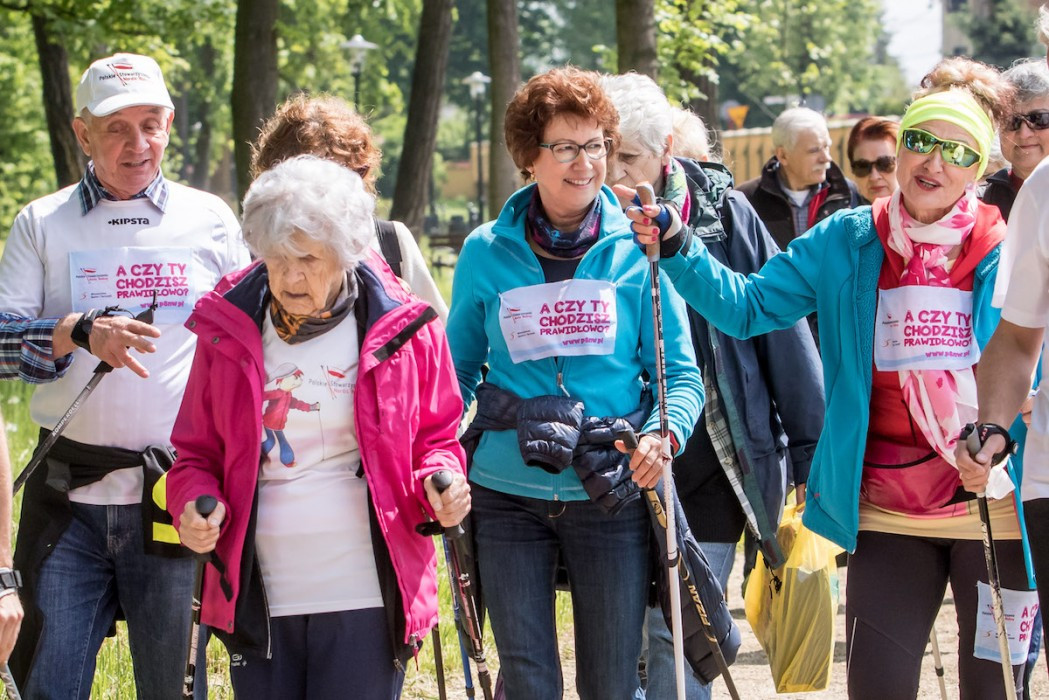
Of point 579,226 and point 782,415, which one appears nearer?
point 579,226

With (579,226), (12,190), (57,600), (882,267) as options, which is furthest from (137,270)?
(12,190)

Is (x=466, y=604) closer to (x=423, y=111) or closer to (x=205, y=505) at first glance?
(x=205, y=505)

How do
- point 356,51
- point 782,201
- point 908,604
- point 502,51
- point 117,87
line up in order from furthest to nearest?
point 356,51, point 502,51, point 782,201, point 117,87, point 908,604

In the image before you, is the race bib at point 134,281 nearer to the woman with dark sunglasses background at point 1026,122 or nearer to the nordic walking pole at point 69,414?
the nordic walking pole at point 69,414

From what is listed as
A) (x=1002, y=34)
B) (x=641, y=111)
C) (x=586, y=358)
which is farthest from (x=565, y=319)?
(x=1002, y=34)

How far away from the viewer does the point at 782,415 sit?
15.6 ft

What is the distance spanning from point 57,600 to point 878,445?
93.2 inches

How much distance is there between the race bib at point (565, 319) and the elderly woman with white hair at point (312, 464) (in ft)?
1.82

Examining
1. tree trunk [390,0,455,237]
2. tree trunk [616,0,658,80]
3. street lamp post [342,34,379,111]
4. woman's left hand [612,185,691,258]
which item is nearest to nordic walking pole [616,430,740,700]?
woman's left hand [612,185,691,258]

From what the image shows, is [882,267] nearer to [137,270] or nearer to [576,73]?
[576,73]

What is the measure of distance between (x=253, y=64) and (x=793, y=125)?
5.84 metres

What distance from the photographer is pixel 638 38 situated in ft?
37.6

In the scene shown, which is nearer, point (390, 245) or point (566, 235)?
point (566, 235)

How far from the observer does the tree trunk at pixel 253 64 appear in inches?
499
